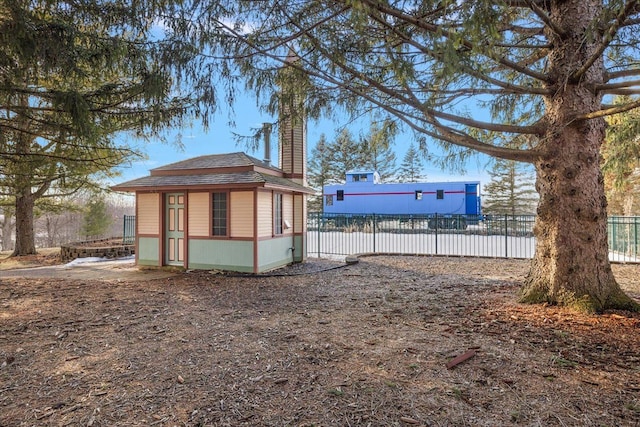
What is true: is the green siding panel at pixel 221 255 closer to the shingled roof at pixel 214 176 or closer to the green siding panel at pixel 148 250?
the green siding panel at pixel 148 250

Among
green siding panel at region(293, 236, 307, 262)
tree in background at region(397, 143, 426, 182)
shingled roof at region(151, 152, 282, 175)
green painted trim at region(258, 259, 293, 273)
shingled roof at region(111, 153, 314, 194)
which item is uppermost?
tree in background at region(397, 143, 426, 182)

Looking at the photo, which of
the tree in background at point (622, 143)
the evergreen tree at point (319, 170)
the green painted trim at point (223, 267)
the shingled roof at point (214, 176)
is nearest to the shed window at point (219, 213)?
the shingled roof at point (214, 176)

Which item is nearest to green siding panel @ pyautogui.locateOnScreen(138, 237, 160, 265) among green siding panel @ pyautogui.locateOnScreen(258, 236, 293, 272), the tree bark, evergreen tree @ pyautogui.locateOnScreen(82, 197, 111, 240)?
green siding panel @ pyautogui.locateOnScreen(258, 236, 293, 272)

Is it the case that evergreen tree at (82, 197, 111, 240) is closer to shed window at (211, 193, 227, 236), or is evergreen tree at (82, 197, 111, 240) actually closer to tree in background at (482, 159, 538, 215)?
shed window at (211, 193, 227, 236)

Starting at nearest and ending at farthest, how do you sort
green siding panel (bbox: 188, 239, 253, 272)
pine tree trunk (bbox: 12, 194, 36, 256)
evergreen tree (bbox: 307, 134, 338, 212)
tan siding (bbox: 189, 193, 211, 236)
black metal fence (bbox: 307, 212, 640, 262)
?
green siding panel (bbox: 188, 239, 253, 272), tan siding (bbox: 189, 193, 211, 236), black metal fence (bbox: 307, 212, 640, 262), pine tree trunk (bbox: 12, 194, 36, 256), evergreen tree (bbox: 307, 134, 338, 212)

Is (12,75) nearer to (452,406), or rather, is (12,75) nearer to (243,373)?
(243,373)

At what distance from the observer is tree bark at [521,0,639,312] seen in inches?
169

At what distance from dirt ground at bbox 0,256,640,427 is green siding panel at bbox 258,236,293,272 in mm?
Answer: 2417

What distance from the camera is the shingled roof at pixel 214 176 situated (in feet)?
25.5

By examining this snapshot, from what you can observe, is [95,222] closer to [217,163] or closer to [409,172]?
[217,163]

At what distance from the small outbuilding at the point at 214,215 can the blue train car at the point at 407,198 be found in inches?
451

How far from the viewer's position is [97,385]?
2.67 m

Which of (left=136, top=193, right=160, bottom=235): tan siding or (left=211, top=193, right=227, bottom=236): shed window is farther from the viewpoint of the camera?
(left=136, top=193, right=160, bottom=235): tan siding

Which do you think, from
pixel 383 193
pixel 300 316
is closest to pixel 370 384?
pixel 300 316
